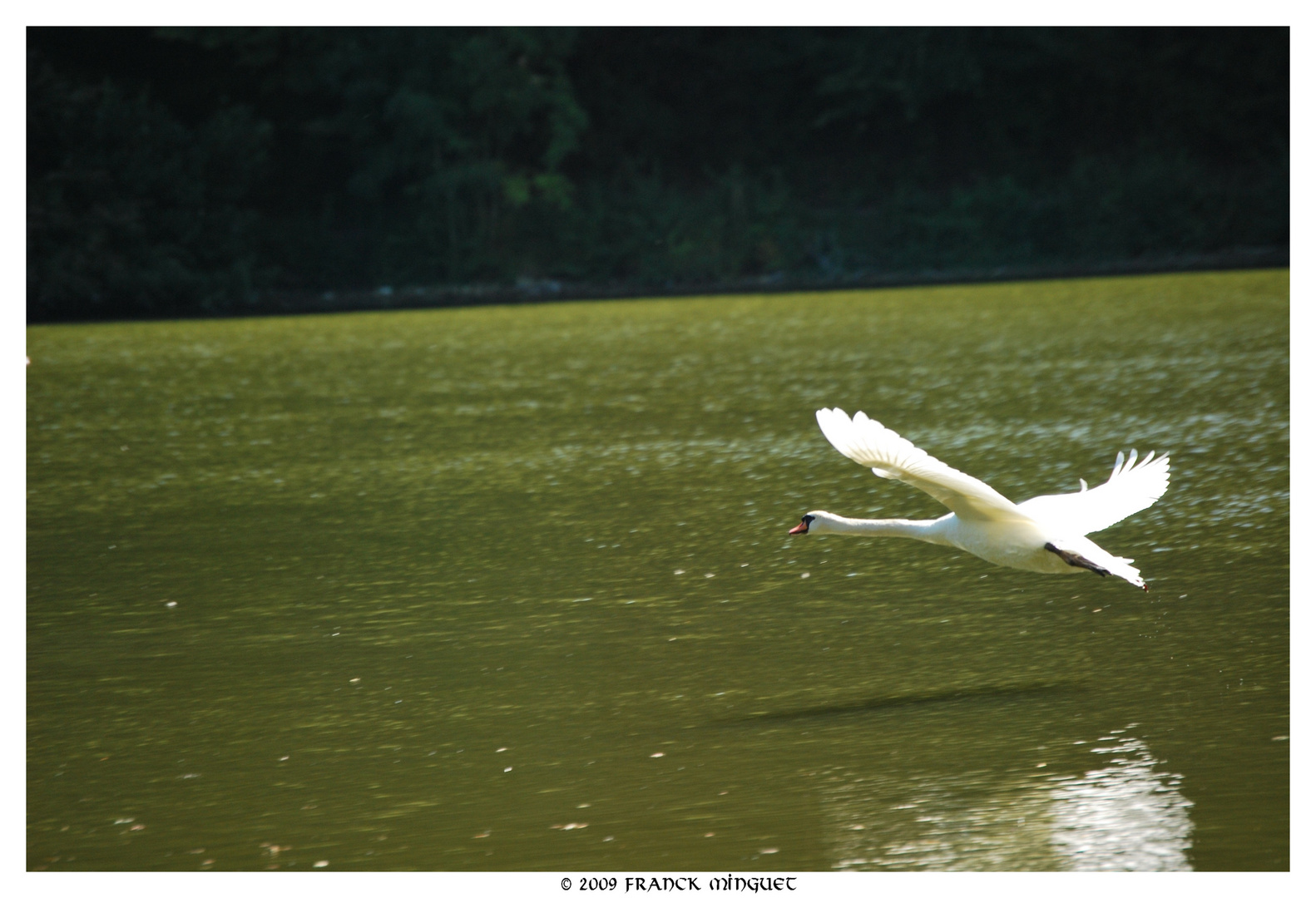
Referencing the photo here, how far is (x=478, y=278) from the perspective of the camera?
1373 inches

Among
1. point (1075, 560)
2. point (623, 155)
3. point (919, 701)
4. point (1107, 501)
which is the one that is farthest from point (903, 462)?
point (623, 155)

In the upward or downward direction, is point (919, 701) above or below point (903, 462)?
below

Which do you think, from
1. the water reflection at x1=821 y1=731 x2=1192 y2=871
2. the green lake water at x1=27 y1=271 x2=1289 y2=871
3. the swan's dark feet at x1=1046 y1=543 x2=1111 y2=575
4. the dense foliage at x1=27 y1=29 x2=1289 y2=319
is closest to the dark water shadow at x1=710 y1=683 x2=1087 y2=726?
the green lake water at x1=27 y1=271 x2=1289 y2=871

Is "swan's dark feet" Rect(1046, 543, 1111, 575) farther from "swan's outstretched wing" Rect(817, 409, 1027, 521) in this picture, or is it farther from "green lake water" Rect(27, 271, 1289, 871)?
"green lake water" Rect(27, 271, 1289, 871)

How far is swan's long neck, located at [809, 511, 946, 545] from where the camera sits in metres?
5.95

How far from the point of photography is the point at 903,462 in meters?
5.12

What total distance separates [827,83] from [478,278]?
34.3ft

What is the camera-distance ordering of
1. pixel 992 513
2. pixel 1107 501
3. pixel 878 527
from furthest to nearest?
1. pixel 1107 501
2. pixel 878 527
3. pixel 992 513

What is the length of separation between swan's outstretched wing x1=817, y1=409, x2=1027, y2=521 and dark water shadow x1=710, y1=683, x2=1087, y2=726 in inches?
30.4

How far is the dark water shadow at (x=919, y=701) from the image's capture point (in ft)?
19.4

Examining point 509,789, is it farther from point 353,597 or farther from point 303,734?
point 353,597

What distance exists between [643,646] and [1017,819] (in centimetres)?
232

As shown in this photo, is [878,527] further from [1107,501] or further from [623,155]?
[623,155]

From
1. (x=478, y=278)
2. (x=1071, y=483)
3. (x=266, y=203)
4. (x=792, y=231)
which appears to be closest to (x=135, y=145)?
(x=266, y=203)
